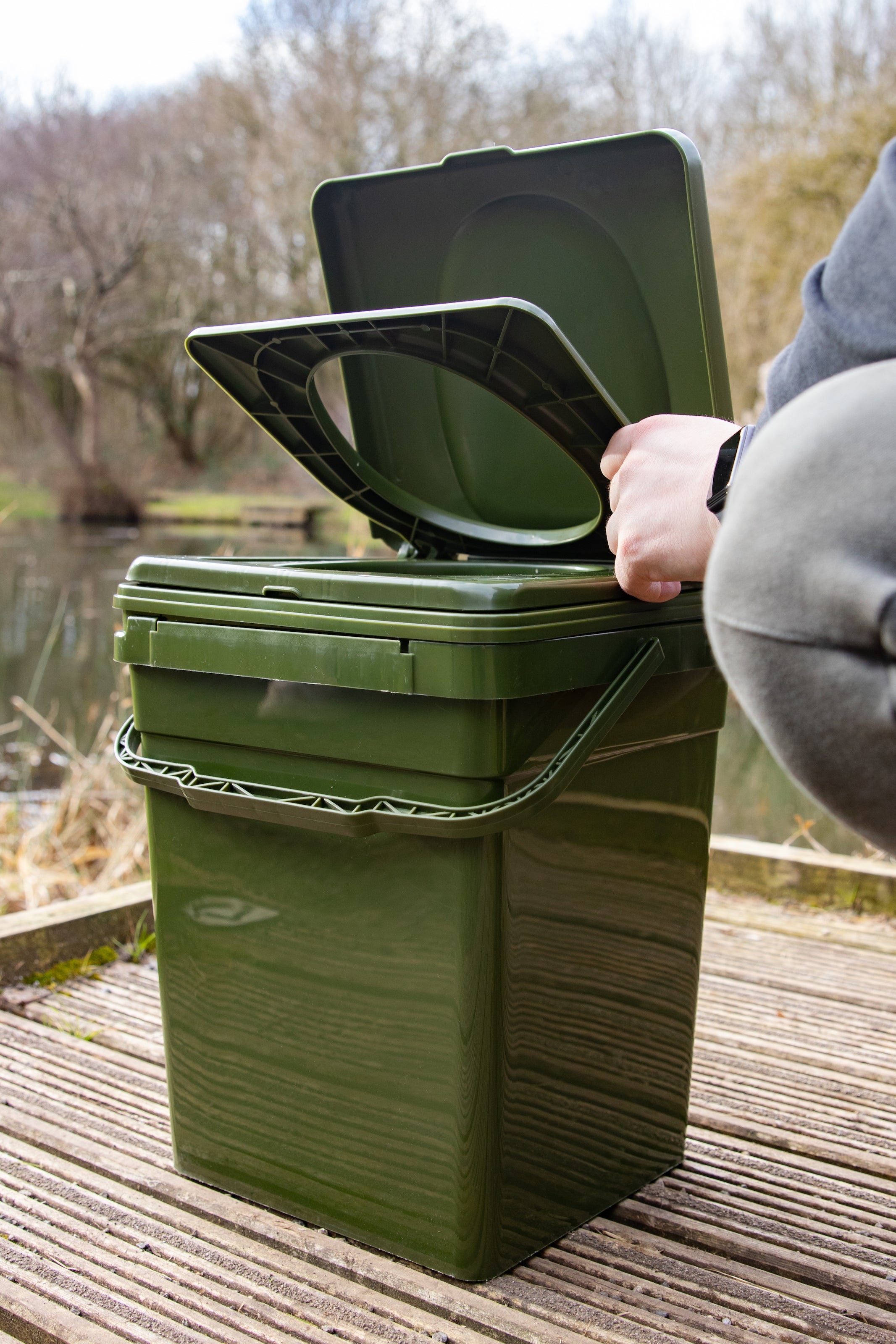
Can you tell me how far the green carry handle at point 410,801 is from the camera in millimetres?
1028

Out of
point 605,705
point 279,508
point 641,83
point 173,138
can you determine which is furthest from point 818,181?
point 173,138

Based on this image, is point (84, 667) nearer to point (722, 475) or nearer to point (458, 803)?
point (458, 803)

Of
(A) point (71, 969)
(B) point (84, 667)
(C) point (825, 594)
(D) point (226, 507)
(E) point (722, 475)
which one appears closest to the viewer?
(C) point (825, 594)

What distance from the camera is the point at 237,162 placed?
18.9 metres

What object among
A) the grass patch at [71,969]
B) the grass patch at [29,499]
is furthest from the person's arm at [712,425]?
the grass patch at [29,499]

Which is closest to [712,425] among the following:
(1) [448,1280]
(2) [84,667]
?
(1) [448,1280]

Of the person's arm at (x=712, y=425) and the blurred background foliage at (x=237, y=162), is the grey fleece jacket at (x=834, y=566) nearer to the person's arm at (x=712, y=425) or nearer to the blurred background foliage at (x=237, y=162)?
the person's arm at (x=712, y=425)

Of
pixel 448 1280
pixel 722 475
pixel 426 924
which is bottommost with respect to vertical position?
pixel 448 1280

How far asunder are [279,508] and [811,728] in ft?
54.4

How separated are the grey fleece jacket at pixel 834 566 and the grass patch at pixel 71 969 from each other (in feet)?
5.55

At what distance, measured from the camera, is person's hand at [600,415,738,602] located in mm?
1010

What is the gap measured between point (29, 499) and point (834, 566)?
65.2 ft

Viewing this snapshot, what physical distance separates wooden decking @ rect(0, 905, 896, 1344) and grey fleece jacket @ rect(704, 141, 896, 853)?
72 centimetres

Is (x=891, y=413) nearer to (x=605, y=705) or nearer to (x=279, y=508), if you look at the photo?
(x=605, y=705)
